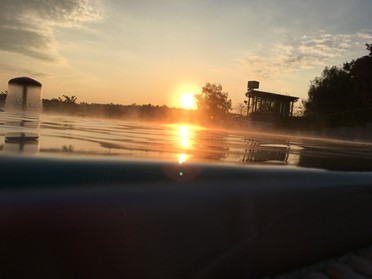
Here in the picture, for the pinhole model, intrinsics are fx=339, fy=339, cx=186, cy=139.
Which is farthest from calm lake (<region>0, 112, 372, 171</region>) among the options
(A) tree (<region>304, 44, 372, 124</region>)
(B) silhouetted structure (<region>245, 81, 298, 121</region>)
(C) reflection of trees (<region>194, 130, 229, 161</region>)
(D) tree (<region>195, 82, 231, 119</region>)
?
(D) tree (<region>195, 82, 231, 119</region>)

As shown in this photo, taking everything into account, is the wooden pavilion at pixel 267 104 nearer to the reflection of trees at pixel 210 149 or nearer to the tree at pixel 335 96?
the tree at pixel 335 96

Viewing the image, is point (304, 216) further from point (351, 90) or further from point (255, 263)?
point (351, 90)

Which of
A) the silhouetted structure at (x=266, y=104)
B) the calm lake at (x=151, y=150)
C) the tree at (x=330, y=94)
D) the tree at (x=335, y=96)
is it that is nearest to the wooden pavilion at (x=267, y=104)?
the silhouetted structure at (x=266, y=104)

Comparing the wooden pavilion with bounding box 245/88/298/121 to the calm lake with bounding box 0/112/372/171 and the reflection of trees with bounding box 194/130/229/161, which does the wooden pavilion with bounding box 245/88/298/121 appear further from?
the calm lake with bounding box 0/112/372/171

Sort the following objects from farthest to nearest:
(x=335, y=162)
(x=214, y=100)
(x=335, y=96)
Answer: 1. (x=214, y=100)
2. (x=335, y=96)
3. (x=335, y=162)

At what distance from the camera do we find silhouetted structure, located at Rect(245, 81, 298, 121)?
1109 inches

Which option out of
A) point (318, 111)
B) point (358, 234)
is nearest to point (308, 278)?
point (358, 234)

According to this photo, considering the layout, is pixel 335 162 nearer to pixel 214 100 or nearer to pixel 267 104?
pixel 267 104

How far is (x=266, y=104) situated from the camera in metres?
29.8

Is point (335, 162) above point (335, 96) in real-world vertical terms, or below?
below

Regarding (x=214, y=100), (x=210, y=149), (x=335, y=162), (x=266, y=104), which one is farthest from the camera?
(x=214, y=100)

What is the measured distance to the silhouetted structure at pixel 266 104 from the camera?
2817 cm

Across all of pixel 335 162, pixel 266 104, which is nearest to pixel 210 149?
pixel 335 162

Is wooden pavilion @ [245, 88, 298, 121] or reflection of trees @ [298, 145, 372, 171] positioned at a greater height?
wooden pavilion @ [245, 88, 298, 121]
